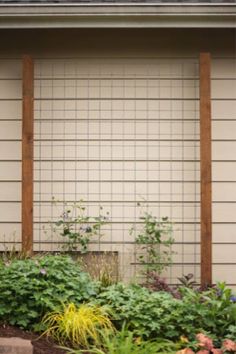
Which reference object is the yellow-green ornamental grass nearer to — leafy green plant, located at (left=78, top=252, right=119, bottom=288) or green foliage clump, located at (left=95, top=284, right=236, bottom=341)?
green foliage clump, located at (left=95, top=284, right=236, bottom=341)

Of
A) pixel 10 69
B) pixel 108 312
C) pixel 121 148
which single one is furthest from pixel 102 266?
pixel 10 69

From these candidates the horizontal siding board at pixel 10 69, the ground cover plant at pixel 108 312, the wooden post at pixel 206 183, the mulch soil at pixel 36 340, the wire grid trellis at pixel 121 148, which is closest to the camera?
the mulch soil at pixel 36 340

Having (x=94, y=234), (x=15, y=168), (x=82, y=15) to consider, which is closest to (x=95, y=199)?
(x=94, y=234)

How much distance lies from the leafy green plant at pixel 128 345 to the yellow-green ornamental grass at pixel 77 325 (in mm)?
87

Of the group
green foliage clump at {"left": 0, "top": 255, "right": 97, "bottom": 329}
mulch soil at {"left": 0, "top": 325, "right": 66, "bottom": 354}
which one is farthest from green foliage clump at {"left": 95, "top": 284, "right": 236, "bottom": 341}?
mulch soil at {"left": 0, "top": 325, "right": 66, "bottom": 354}

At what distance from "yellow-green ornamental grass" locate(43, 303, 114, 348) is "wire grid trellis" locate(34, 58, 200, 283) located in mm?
1611

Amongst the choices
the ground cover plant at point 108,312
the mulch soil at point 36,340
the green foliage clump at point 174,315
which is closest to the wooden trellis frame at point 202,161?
the ground cover plant at point 108,312

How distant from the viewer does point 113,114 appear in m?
6.09

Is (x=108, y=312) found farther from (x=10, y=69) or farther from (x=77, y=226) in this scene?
(x=10, y=69)

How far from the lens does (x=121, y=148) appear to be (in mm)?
6059

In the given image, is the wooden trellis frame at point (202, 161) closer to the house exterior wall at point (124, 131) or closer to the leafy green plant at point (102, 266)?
the house exterior wall at point (124, 131)

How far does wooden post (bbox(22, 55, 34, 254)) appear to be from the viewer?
5.81 m

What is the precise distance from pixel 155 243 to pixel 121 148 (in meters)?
1.09

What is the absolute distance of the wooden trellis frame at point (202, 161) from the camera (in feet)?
18.9
